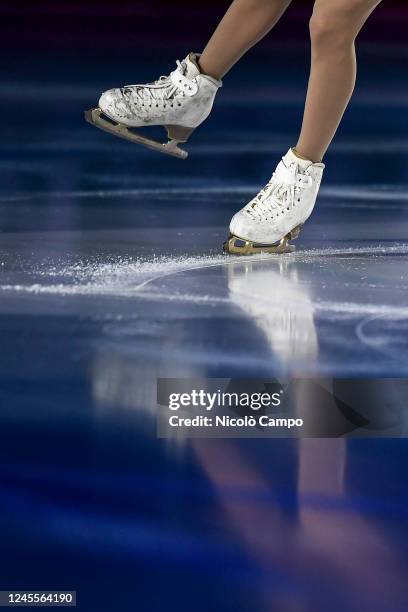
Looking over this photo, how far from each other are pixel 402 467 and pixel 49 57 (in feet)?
14.0

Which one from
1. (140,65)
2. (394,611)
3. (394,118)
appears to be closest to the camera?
(394,611)

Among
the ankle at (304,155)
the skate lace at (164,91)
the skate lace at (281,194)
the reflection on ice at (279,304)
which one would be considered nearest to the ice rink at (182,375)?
the reflection on ice at (279,304)

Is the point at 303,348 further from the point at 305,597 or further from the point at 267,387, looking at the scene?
the point at 305,597

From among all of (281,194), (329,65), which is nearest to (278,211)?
(281,194)

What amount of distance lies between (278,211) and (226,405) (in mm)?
1197

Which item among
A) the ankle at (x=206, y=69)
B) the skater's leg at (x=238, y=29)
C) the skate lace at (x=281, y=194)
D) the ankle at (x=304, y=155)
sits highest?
the skater's leg at (x=238, y=29)

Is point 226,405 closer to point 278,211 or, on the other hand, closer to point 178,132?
point 278,211

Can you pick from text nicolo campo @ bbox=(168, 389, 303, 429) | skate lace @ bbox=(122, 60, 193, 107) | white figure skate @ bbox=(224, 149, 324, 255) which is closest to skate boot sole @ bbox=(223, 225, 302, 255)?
white figure skate @ bbox=(224, 149, 324, 255)

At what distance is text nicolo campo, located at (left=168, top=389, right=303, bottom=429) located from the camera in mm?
1826

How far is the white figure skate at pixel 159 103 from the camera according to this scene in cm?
313

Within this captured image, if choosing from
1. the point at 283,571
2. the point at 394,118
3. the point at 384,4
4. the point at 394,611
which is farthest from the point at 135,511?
the point at 384,4

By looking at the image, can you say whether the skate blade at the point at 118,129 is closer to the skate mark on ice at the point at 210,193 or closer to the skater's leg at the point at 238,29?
the skater's leg at the point at 238,29

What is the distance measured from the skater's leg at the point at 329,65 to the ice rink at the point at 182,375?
291 millimetres

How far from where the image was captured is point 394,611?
4.67ft
